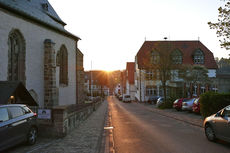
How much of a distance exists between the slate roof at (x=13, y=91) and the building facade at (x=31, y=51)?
3758mm

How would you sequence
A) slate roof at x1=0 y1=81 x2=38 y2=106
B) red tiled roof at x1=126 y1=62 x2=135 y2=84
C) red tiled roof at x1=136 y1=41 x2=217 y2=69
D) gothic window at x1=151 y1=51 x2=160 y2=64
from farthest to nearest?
red tiled roof at x1=126 y1=62 x2=135 y2=84 → red tiled roof at x1=136 y1=41 x2=217 y2=69 → gothic window at x1=151 y1=51 x2=160 y2=64 → slate roof at x1=0 y1=81 x2=38 y2=106

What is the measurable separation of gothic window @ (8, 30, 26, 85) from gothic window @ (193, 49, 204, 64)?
145ft

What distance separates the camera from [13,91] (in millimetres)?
9594

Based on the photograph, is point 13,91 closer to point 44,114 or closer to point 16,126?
point 44,114

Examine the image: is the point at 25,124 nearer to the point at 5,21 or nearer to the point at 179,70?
the point at 5,21

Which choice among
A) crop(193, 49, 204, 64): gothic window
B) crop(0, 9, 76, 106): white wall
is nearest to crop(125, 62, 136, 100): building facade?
crop(193, 49, 204, 64): gothic window

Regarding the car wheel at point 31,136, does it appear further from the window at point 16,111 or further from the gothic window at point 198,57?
the gothic window at point 198,57

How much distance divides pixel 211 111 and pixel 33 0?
59.1 ft

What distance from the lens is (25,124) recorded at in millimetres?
7398

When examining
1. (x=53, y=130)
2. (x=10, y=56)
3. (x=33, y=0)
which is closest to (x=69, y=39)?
(x=33, y=0)

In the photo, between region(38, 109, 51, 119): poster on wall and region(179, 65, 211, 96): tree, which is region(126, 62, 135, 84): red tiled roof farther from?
region(38, 109, 51, 119): poster on wall

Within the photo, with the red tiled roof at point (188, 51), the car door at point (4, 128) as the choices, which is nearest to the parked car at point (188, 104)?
the car door at point (4, 128)

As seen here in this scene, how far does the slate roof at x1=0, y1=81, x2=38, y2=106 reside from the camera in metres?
9.23

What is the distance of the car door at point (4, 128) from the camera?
6.06 m
